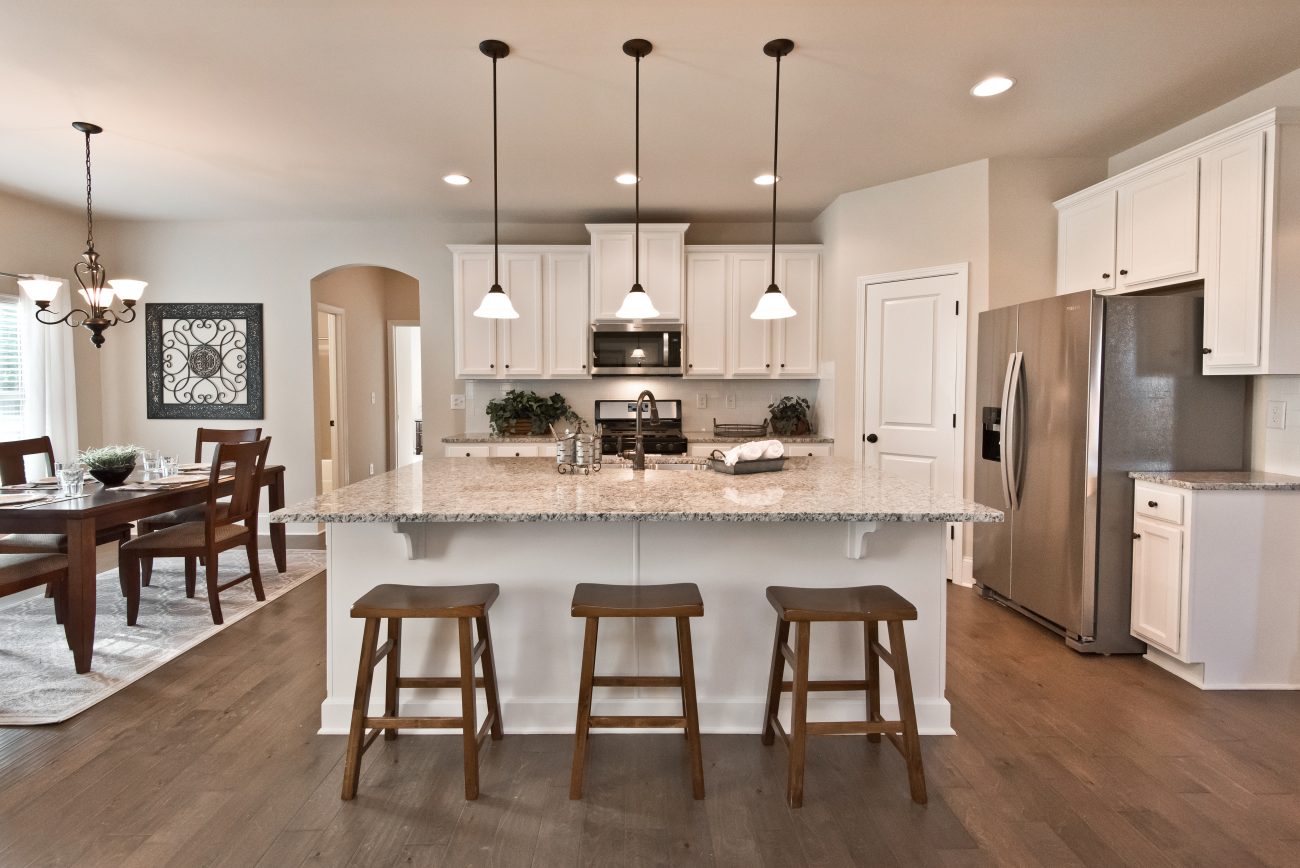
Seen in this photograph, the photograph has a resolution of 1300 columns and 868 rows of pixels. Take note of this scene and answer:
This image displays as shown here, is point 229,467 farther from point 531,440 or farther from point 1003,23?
point 1003,23

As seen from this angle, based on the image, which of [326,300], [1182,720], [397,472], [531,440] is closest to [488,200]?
[531,440]

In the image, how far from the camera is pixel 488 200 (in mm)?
4742

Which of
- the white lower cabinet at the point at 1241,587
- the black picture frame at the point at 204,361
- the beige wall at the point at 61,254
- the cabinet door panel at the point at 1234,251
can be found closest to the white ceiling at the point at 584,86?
the beige wall at the point at 61,254

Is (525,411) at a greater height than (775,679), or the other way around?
(525,411)

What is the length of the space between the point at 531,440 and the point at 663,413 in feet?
3.53

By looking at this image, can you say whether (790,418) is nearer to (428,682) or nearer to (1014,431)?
(1014,431)

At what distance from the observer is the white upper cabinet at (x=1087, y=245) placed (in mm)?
3480

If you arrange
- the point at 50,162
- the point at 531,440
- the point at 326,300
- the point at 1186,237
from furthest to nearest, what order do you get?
the point at 326,300 < the point at 531,440 < the point at 50,162 < the point at 1186,237

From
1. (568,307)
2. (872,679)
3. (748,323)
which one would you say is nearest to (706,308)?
(748,323)

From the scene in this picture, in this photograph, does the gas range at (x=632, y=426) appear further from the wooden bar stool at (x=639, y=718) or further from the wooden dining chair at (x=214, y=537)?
the wooden bar stool at (x=639, y=718)

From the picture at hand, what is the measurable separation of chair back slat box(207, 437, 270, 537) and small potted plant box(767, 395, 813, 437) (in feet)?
11.4

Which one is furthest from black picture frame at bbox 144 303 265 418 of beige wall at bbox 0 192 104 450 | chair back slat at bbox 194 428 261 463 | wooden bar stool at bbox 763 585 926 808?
wooden bar stool at bbox 763 585 926 808

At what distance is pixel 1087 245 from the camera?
3.64 metres

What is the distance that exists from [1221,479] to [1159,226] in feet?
3.98
